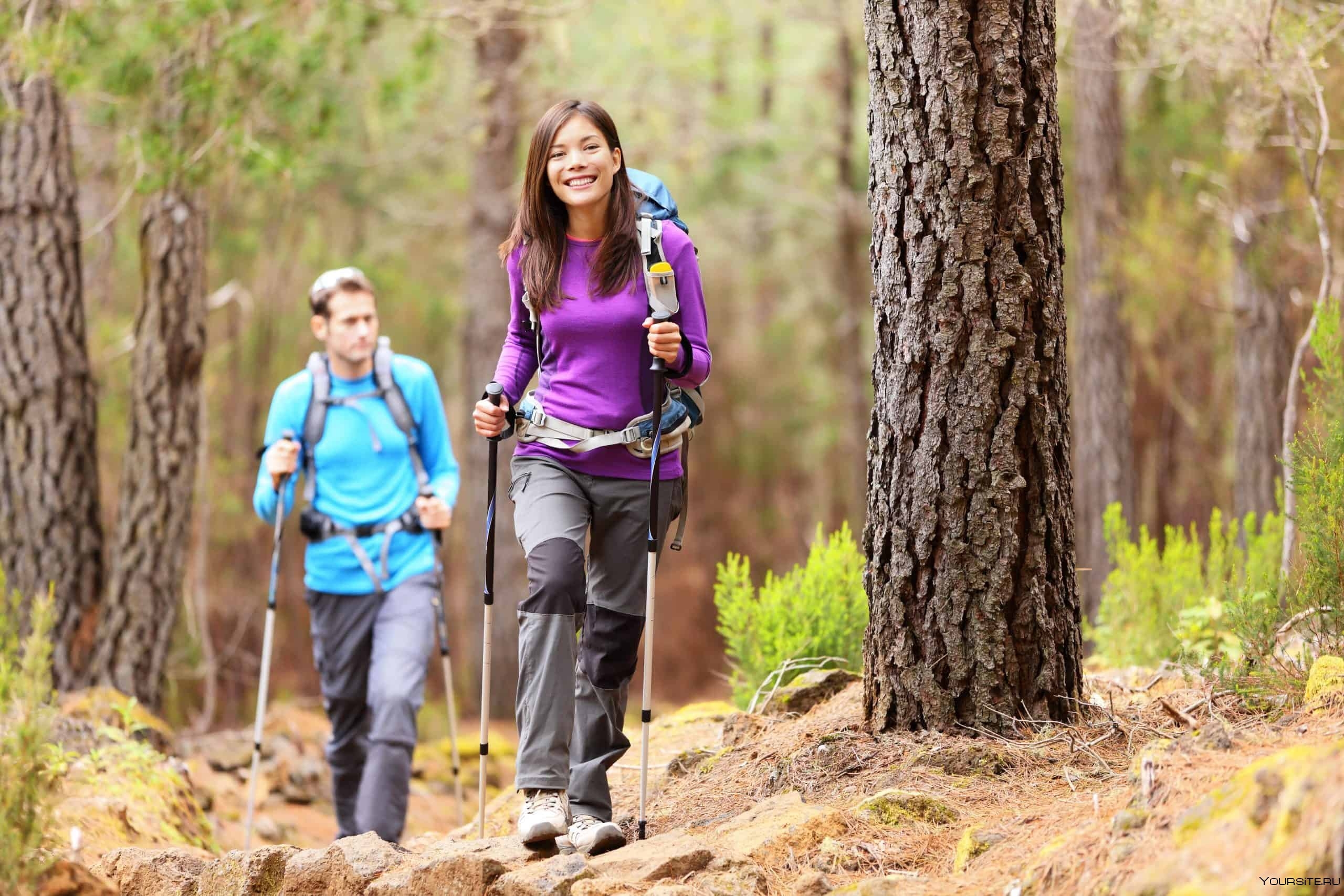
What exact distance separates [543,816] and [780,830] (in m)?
0.66

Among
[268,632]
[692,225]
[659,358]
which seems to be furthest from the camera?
[692,225]

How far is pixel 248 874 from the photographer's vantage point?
137 inches

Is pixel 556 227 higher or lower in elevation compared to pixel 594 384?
higher

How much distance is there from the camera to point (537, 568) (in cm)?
374

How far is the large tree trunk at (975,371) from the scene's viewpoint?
3.76 m

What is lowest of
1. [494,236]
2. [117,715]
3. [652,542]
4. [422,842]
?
[117,715]

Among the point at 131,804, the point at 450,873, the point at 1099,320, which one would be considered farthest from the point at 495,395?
the point at 1099,320

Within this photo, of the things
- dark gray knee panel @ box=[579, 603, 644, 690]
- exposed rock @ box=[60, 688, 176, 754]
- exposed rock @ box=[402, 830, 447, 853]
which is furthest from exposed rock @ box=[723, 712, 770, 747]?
exposed rock @ box=[60, 688, 176, 754]

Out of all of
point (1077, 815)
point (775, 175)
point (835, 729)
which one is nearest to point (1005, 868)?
point (1077, 815)

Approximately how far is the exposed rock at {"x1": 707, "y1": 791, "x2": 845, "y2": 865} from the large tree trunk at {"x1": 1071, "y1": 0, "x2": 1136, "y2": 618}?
7.48 metres

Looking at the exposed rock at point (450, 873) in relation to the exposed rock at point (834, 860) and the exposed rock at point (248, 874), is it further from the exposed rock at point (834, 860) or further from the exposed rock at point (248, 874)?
the exposed rock at point (834, 860)

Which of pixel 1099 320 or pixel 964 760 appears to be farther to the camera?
pixel 1099 320

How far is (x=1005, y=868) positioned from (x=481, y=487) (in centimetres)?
765

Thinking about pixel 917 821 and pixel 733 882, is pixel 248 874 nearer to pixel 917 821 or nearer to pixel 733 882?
pixel 733 882
